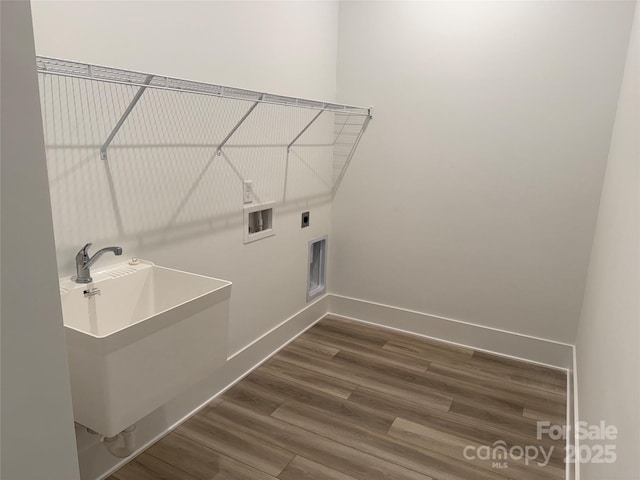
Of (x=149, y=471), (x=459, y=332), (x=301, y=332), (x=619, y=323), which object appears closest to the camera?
(x=619, y=323)

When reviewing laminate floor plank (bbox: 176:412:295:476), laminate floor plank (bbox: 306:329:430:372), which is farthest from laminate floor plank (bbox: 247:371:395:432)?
laminate floor plank (bbox: 306:329:430:372)

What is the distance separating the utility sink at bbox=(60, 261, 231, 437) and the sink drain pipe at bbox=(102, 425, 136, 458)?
0.29 metres

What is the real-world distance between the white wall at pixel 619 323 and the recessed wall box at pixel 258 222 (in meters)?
1.65

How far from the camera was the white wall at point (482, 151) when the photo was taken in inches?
99.3

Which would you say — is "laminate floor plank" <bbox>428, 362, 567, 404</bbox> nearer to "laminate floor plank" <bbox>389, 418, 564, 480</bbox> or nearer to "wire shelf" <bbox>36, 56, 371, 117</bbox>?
"laminate floor plank" <bbox>389, 418, 564, 480</bbox>

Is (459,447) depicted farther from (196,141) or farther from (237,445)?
(196,141)

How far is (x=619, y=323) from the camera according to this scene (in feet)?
4.16

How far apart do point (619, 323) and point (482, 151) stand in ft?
5.64


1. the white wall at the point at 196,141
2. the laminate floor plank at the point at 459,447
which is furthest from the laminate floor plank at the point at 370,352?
the laminate floor plank at the point at 459,447

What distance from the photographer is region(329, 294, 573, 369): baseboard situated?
282cm

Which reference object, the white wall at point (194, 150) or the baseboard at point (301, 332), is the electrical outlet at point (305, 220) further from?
the baseboard at point (301, 332)

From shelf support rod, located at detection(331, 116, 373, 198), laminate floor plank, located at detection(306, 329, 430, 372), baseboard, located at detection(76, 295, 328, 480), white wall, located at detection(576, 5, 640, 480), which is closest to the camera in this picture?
white wall, located at detection(576, 5, 640, 480)

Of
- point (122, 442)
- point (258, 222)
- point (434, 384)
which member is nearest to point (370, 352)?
point (434, 384)

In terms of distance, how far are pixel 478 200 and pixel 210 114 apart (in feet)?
5.60
